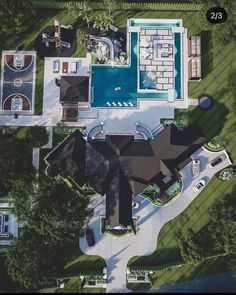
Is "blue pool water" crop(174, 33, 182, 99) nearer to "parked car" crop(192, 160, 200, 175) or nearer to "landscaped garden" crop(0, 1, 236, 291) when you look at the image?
"landscaped garden" crop(0, 1, 236, 291)

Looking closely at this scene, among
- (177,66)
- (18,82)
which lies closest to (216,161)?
(177,66)

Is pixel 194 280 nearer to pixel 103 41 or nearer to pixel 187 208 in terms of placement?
pixel 187 208

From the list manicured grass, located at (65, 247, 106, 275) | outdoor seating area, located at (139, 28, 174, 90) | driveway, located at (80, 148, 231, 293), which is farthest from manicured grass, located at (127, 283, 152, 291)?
outdoor seating area, located at (139, 28, 174, 90)

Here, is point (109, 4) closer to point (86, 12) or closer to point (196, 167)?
point (86, 12)

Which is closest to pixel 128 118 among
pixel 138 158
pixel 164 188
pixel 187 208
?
pixel 138 158

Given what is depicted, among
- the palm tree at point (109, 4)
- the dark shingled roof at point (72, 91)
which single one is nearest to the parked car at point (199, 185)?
the dark shingled roof at point (72, 91)
